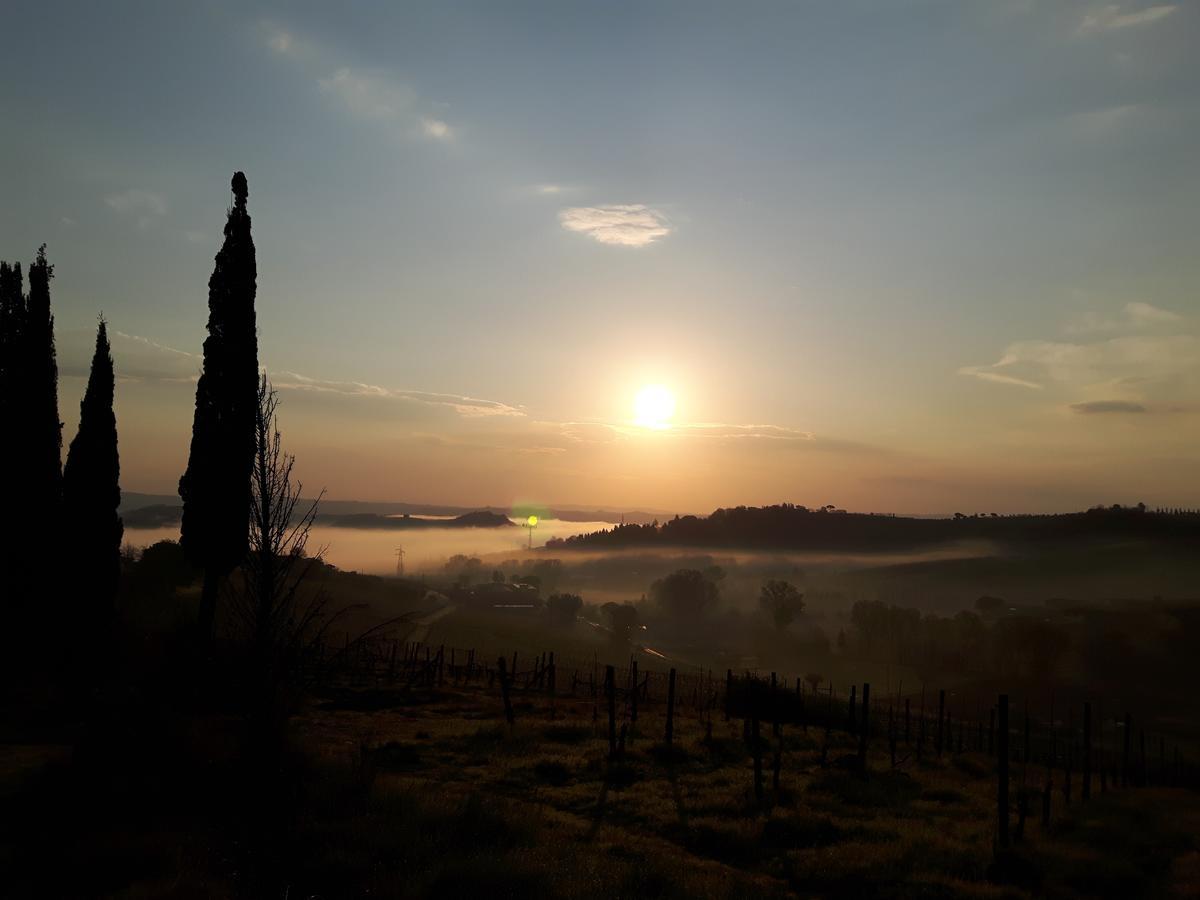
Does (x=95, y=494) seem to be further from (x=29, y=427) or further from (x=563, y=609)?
(x=563, y=609)

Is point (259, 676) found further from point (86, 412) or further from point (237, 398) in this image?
point (86, 412)

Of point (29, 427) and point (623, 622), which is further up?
point (29, 427)

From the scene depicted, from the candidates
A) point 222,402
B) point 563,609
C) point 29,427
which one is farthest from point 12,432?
point 563,609

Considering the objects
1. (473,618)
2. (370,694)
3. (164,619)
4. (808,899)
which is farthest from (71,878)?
(473,618)

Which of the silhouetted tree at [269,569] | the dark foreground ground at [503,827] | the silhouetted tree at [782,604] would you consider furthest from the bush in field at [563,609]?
the silhouetted tree at [269,569]

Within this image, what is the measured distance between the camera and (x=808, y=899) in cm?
1280

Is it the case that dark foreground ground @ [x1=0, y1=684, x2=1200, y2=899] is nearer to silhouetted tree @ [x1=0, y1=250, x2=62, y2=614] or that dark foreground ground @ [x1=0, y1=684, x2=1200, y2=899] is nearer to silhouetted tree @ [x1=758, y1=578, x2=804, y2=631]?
silhouetted tree @ [x1=0, y1=250, x2=62, y2=614]

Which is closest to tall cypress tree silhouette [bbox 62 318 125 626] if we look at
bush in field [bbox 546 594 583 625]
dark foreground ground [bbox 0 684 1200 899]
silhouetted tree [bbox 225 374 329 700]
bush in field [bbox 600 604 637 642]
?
dark foreground ground [bbox 0 684 1200 899]

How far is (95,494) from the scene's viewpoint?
34500 mm

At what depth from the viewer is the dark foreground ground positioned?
11.4 meters

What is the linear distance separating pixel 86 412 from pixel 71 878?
29.9 metres

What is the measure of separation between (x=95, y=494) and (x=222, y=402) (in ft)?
28.2

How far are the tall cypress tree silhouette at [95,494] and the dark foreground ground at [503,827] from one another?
14.5 metres

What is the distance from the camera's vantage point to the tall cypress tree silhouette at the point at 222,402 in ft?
103
